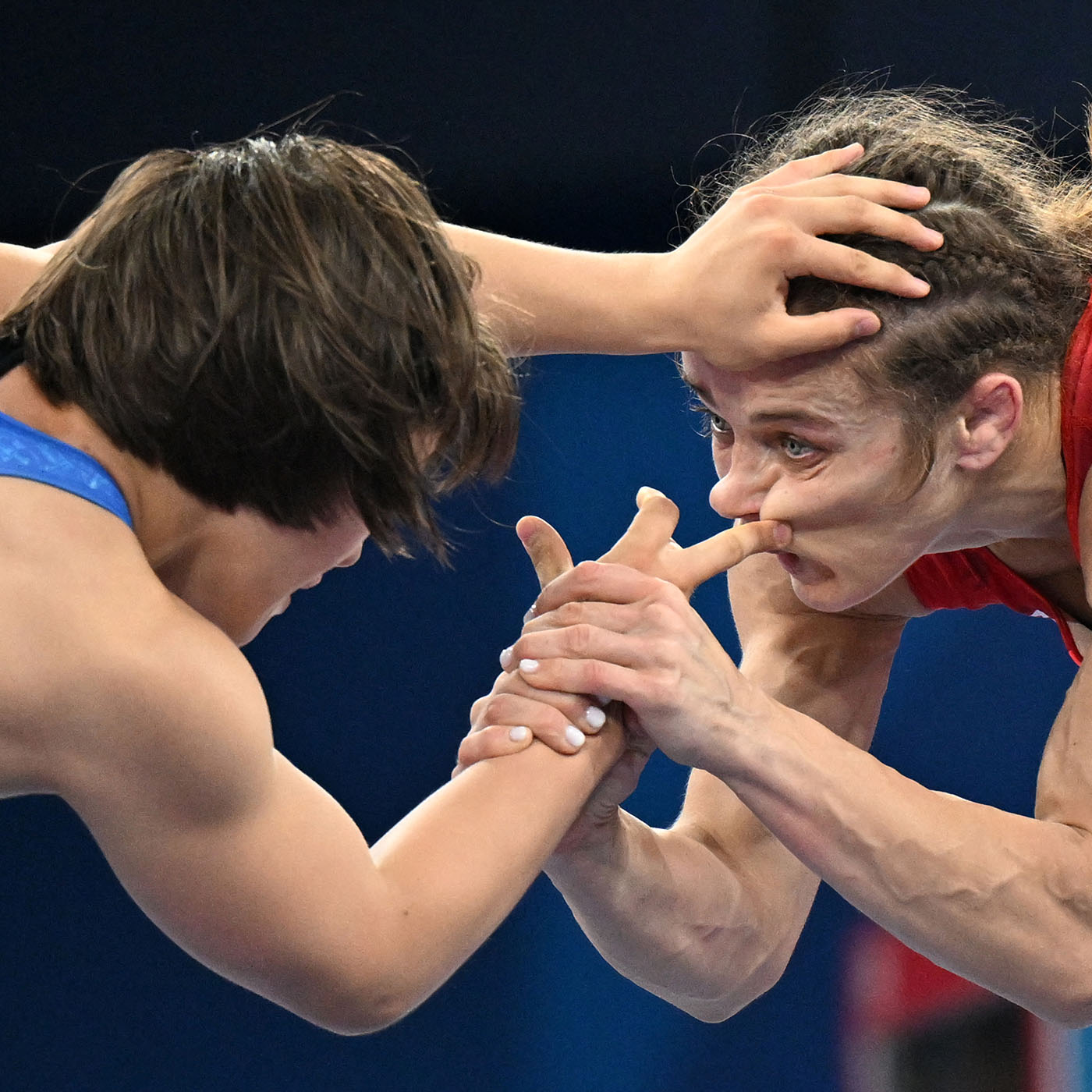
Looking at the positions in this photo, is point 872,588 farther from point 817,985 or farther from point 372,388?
point 817,985

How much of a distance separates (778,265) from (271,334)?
523 millimetres

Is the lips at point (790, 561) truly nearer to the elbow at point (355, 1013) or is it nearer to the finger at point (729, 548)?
the finger at point (729, 548)

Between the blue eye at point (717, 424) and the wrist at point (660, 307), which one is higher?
the wrist at point (660, 307)

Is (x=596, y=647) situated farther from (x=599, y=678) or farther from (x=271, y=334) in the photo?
(x=271, y=334)

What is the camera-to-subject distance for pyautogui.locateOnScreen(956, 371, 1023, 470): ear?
1353 millimetres

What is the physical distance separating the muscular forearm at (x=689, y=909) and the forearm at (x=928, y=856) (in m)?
0.17

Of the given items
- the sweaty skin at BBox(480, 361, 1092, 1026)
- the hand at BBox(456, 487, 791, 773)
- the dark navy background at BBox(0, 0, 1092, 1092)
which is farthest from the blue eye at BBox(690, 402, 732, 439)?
the dark navy background at BBox(0, 0, 1092, 1092)

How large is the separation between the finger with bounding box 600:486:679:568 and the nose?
0.26 ft

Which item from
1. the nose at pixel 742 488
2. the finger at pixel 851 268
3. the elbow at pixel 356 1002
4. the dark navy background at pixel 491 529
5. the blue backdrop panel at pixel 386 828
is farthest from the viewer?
the blue backdrop panel at pixel 386 828

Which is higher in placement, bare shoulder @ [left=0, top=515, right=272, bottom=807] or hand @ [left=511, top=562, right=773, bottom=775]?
bare shoulder @ [left=0, top=515, right=272, bottom=807]

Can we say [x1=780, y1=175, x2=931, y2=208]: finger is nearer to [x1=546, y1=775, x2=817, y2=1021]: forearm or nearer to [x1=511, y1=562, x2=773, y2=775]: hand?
[x1=511, y1=562, x2=773, y2=775]: hand

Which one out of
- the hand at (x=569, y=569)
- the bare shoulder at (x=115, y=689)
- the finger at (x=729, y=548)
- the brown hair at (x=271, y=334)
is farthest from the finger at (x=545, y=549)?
the bare shoulder at (x=115, y=689)

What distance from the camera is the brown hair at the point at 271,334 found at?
0.97m

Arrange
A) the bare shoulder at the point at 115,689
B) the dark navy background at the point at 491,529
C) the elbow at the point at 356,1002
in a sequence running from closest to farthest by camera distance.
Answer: the bare shoulder at the point at 115,689, the elbow at the point at 356,1002, the dark navy background at the point at 491,529
